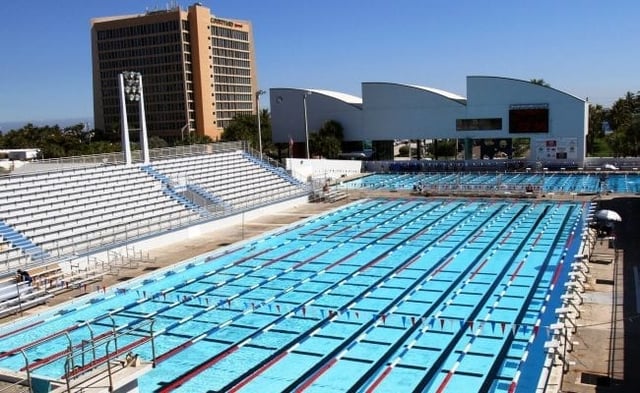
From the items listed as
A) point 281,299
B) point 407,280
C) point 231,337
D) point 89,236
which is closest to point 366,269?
point 407,280

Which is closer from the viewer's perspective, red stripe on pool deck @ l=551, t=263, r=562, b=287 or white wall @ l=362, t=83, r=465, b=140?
red stripe on pool deck @ l=551, t=263, r=562, b=287

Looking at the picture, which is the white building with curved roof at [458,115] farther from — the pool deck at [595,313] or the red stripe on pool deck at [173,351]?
the red stripe on pool deck at [173,351]

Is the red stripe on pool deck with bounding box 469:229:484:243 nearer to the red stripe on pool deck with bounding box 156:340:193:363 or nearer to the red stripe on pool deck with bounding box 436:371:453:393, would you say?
the red stripe on pool deck with bounding box 436:371:453:393

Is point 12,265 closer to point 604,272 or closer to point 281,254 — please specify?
point 281,254

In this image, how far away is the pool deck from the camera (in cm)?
934

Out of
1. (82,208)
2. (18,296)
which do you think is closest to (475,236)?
(82,208)

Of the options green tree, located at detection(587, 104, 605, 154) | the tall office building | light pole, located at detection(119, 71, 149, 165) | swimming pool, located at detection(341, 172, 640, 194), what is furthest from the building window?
the tall office building

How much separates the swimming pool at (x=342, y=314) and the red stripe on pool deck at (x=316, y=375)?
0.02 metres

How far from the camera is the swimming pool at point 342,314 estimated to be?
34.7 ft

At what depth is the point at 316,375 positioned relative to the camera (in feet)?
34.5

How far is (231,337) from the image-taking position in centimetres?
1265

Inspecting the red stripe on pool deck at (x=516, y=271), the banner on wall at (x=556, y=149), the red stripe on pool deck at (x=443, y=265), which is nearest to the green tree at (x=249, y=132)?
the banner on wall at (x=556, y=149)

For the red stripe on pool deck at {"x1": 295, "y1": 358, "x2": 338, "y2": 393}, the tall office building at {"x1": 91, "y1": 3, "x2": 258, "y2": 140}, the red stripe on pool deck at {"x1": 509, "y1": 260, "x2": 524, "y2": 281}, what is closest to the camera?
the red stripe on pool deck at {"x1": 295, "y1": 358, "x2": 338, "y2": 393}

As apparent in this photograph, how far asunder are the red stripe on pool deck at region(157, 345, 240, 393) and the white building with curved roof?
104ft
